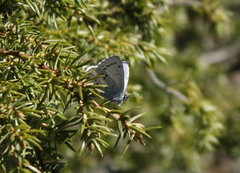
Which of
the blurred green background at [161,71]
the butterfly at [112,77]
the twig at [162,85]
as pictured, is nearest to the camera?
the butterfly at [112,77]

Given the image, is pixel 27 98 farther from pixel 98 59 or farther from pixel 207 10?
pixel 207 10

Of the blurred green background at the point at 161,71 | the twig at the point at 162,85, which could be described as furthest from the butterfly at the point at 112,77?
the twig at the point at 162,85

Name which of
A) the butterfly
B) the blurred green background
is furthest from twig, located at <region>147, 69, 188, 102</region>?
the butterfly

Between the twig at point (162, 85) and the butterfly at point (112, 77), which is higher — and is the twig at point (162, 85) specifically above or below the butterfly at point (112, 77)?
below

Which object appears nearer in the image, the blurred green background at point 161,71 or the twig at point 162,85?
the blurred green background at point 161,71

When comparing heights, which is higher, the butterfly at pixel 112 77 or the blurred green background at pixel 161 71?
the butterfly at pixel 112 77

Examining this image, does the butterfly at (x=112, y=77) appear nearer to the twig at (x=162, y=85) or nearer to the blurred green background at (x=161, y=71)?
the blurred green background at (x=161, y=71)

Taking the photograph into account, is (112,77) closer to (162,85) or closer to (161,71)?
(162,85)

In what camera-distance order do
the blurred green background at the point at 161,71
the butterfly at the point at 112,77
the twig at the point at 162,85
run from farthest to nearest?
the twig at the point at 162,85 < the blurred green background at the point at 161,71 < the butterfly at the point at 112,77

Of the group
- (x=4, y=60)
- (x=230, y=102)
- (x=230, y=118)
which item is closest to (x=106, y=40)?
(x=4, y=60)
